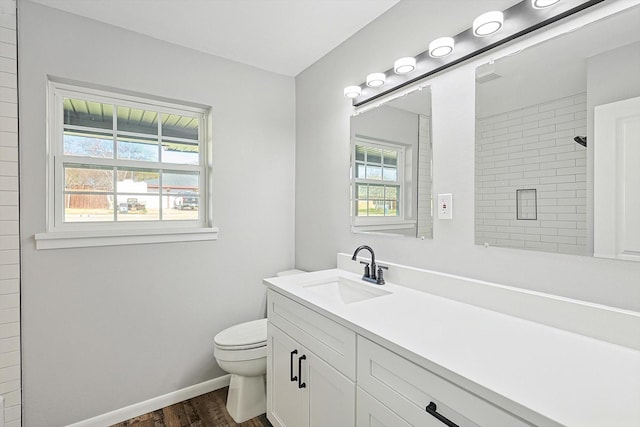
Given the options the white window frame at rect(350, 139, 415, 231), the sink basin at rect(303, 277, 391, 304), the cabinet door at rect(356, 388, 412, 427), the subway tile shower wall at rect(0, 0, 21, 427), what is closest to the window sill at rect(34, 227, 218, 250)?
the subway tile shower wall at rect(0, 0, 21, 427)

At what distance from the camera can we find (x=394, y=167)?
179 centimetres

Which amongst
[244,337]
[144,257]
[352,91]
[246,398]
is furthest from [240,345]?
[352,91]

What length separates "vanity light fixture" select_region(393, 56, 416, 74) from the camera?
5.26ft

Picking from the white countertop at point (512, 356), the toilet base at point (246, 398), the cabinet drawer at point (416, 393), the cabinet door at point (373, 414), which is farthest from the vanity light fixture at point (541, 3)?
the toilet base at point (246, 398)

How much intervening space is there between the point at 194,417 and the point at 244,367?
0.51 metres

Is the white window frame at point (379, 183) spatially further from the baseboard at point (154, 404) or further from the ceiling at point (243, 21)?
the baseboard at point (154, 404)

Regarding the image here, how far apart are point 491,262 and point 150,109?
234 cm

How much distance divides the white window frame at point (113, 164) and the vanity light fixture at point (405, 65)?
56.4 inches

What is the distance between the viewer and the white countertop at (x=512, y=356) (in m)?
0.65

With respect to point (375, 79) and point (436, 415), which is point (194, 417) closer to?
point (436, 415)

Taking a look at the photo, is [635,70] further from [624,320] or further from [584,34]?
[624,320]

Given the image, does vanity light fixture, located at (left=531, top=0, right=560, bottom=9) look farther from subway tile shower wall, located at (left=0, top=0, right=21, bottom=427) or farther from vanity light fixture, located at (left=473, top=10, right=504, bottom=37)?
subway tile shower wall, located at (left=0, top=0, right=21, bottom=427)

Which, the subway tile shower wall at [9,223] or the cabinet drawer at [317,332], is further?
the subway tile shower wall at [9,223]

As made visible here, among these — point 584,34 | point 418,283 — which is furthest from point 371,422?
point 584,34
